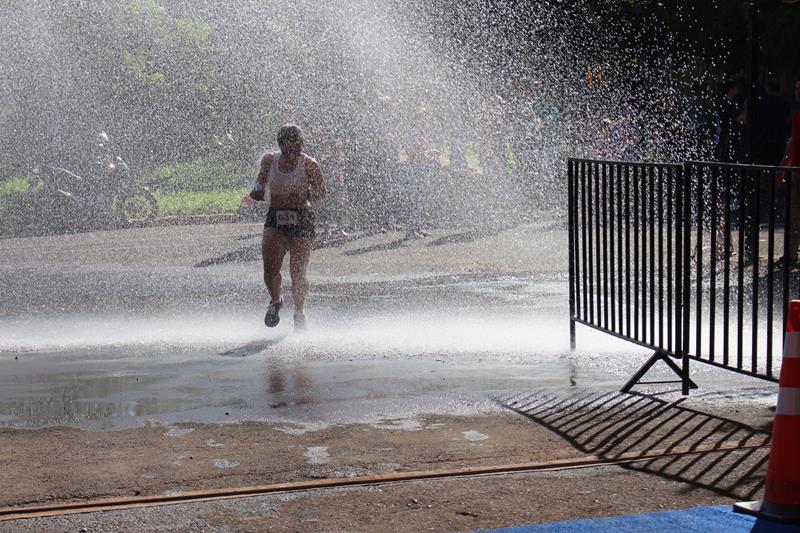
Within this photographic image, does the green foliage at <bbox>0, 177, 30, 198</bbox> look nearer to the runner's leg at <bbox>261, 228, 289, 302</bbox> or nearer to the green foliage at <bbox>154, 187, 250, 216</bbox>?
the green foliage at <bbox>154, 187, 250, 216</bbox>

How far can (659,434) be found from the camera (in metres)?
6.55

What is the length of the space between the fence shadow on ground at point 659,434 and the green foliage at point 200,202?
56.1ft

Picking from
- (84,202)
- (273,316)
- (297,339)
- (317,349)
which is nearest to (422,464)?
(317,349)

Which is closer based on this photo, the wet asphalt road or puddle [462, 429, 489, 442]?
puddle [462, 429, 489, 442]

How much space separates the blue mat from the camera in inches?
199

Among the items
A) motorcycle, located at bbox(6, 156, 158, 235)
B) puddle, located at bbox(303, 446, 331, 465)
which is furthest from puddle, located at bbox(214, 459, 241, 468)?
motorcycle, located at bbox(6, 156, 158, 235)

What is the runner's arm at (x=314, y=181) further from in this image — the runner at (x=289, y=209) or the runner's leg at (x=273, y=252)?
the runner's leg at (x=273, y=252)

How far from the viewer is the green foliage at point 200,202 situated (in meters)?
24.3

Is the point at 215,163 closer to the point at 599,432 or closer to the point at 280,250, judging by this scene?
the point at 280,250

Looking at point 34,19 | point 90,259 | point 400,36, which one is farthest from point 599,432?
point 34,19

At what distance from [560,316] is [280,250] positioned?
2.41 m

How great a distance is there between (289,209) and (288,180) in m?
0.24

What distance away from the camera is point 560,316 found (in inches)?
436

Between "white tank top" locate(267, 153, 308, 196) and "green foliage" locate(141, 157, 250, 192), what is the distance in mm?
15971
